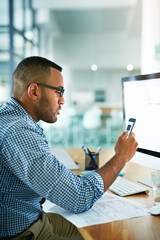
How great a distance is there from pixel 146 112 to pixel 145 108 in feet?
0.07

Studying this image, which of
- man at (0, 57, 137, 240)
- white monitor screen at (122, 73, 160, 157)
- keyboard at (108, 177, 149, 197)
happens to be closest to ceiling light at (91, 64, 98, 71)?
white monitor screen at (122, 73, 160, 157)

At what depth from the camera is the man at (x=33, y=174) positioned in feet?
2.52

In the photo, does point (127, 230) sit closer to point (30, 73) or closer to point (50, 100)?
point (50, 100)

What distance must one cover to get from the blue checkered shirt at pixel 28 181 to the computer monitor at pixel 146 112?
1.46 feet

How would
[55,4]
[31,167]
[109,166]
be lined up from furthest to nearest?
[55,4], [109,166], [31,167]

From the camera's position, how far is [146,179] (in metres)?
1.26

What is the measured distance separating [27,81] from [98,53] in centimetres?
426

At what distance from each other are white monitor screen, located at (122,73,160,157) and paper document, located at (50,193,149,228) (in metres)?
0.31

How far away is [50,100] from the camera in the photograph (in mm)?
995

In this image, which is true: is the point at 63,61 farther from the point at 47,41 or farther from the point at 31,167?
the point at 31,167

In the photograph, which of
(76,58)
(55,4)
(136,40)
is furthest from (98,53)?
(55,4)

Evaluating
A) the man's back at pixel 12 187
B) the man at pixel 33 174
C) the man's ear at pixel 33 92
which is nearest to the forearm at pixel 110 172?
the man at pixel 33 174

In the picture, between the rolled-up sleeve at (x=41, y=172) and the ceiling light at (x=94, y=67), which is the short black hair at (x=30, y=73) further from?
the ceiling light at (x=94, y=67)

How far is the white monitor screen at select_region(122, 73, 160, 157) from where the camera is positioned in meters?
1.17
